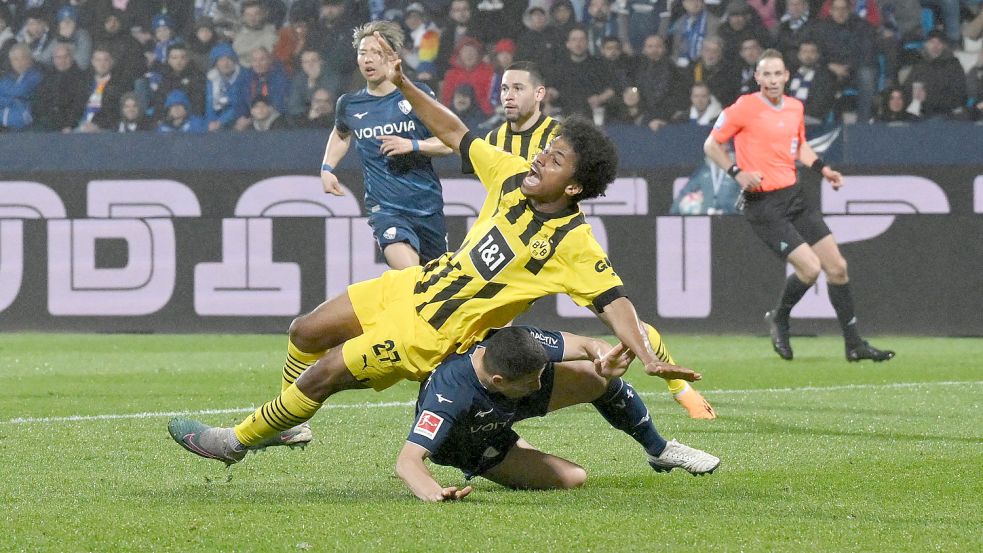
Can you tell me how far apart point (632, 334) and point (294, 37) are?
1213 centimetres

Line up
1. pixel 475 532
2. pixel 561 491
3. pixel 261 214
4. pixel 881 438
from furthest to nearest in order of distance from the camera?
1. pixel 261 214
2. pixel 881 438
3. pixel 561 491
4. pixel 475 532

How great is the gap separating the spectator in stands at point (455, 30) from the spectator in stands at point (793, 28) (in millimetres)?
2535

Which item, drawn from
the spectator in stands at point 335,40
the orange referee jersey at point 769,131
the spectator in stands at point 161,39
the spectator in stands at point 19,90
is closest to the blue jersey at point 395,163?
the orange referee jersey at point 769,131

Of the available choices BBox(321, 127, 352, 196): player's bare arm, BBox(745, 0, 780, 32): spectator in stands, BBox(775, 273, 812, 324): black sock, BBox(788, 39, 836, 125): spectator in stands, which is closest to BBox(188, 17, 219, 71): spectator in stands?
BBox(745, 0, 780, 32): spectator in stands

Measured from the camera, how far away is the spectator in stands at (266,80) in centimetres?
1634

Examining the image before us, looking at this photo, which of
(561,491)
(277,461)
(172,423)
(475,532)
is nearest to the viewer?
(475,532)

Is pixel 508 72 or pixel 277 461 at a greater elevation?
pixel 508 72

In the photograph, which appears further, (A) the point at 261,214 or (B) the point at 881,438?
(A) the point at 261,214

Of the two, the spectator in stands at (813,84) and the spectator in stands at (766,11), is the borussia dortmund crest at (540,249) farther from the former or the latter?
the spectator in stands at (766,11)

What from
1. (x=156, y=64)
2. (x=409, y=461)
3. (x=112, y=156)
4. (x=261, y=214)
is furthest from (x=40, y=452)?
(x=156, y=64)

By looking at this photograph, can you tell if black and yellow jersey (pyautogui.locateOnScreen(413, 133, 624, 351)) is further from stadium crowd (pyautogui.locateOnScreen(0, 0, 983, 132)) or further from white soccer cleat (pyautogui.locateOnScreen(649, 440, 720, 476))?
stadium crowd (pyautogui.locateOnScreen(0, 0, 983, 132))

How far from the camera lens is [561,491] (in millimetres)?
5590

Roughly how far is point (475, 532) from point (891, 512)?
57.1 inches

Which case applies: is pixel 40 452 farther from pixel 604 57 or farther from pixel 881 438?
pixel 604 57
